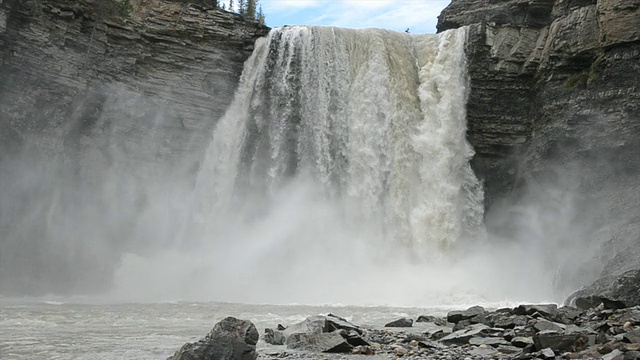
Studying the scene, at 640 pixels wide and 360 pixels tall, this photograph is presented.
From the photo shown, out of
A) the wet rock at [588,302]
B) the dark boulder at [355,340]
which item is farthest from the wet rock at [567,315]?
the dark boulder at [355,340]

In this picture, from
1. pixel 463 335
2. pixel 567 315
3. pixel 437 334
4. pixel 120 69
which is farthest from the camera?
pixel 120 69

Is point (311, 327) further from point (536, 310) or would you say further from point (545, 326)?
point (536, 310)

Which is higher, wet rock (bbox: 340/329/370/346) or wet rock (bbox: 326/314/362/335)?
wet rock (bbox: 326/314/362/335)

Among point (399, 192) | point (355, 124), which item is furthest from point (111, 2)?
point (399, 192)

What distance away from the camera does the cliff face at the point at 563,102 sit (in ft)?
86.5

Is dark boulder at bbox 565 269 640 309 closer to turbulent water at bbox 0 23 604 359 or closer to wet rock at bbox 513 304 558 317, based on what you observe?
wet rock at bbox 513 304 558 317

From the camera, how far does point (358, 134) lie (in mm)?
31000

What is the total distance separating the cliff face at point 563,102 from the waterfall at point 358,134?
1190 millimetres

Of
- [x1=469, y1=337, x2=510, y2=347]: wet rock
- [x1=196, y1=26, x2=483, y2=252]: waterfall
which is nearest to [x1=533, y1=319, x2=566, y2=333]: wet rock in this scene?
[x1=469, y1=337, x2=510, y2=347]: wet rock

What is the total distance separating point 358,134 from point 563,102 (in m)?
9.72

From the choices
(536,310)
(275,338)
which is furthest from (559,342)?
(275,338)

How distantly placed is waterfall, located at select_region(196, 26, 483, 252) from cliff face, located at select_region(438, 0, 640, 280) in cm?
119

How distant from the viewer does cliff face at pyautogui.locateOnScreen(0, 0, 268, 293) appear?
27.8 m

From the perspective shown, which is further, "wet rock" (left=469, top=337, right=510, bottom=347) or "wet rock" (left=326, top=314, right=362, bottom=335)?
"wet rock" (left=326, top=314, right=362, bottom=335)
